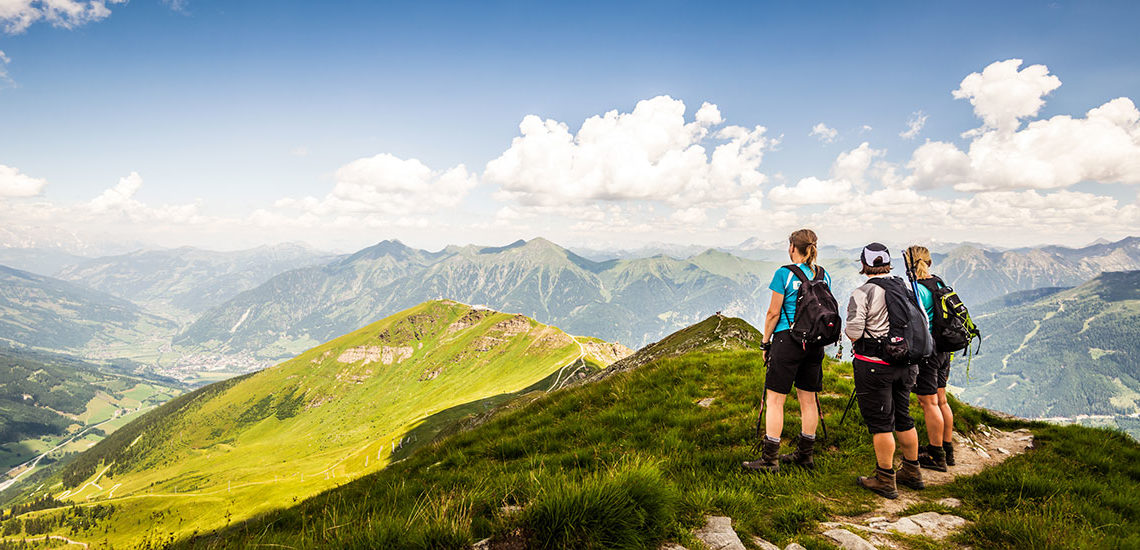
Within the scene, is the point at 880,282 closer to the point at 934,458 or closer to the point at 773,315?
the point at 773,315

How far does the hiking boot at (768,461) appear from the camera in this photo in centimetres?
723

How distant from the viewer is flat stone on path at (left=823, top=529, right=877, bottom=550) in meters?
4.66

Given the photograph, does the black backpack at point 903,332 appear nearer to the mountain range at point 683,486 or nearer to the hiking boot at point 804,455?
the hiking boot at point 804,455

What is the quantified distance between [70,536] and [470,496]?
199 m

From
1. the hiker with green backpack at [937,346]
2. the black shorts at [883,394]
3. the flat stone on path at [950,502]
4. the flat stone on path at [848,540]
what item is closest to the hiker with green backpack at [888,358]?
the black shorts at [883,394]

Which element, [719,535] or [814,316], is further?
[814,316]

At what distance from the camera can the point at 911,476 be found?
727 centimetres

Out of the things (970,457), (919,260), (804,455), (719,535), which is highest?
(919,260)

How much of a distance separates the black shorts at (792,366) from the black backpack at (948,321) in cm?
314

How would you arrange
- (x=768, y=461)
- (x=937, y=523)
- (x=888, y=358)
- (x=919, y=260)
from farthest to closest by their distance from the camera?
(x=919, y=260), (x=768, y=461), (x=888, y=358), (x=937, y=523)

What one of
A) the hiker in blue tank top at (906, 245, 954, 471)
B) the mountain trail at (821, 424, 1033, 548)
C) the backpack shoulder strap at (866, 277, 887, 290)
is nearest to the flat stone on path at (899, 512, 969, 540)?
the mountain trail at (821, 424, 1033, 548)

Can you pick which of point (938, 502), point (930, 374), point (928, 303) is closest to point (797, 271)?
point (928, 303)

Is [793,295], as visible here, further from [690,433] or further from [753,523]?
[753,523]

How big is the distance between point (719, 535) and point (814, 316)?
4559mm
